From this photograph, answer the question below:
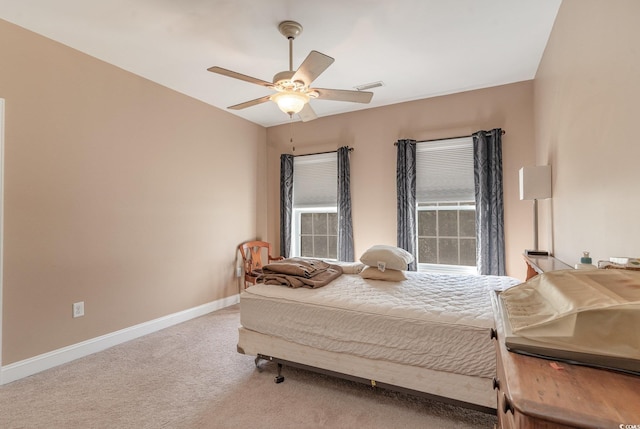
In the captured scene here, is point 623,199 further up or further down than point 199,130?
further down

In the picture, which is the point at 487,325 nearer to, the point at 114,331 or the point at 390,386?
the point at 390,386

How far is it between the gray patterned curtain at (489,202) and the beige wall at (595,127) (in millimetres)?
786

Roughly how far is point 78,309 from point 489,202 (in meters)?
4.44

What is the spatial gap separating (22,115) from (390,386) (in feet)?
11.7

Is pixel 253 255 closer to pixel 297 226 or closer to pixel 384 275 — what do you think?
pixel 297 226

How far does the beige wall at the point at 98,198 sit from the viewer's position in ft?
8.16

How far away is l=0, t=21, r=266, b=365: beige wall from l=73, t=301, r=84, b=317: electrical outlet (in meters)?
0.06

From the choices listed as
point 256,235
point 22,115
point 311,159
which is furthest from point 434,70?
point 22,115

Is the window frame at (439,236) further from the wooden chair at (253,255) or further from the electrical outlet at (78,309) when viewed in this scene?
the electrical outlet at (78,309)

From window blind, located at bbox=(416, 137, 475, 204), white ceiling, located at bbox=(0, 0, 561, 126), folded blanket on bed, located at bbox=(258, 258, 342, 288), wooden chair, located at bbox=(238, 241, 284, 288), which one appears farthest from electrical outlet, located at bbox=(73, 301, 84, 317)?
window blind, located at bbox=(416, 137, 475, 204)

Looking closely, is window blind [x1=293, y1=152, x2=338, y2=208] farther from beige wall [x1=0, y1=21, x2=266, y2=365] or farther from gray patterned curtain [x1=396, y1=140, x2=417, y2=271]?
beige wall [x1=0, y1=21, x2=266, y2=365]

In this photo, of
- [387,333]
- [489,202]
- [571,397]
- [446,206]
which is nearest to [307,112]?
[387,333]

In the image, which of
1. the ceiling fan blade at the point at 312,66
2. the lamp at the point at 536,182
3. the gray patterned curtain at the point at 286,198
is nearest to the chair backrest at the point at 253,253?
the gray patterned curtain at the point at 286,198

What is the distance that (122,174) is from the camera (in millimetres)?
3203
